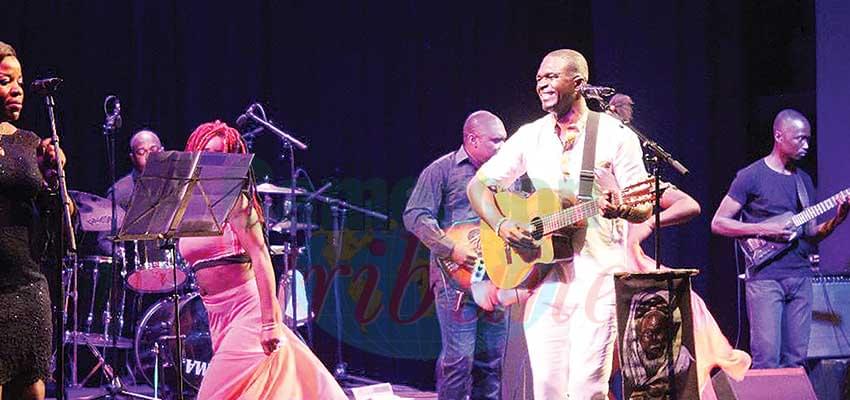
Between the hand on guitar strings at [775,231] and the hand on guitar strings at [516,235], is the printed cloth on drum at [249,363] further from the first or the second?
the hand on guitar strings at [775,231]

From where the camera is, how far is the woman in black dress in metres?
4.40

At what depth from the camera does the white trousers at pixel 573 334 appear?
17.3ft

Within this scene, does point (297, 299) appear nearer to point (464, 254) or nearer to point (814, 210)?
point (464, 254)

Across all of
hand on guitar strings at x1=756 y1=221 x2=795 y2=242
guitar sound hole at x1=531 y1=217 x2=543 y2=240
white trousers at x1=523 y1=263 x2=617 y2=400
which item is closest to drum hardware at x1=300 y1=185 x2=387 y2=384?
hand on guitar strings at x1=756 y1=221 x2=795 y2=242

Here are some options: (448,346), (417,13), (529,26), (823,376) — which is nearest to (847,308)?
(823,376)

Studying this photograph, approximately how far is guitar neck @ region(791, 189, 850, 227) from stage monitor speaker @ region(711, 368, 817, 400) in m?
1.63

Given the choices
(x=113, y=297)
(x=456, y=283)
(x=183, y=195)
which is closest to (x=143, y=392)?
(x=113, y=297)

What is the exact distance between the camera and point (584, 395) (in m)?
5.27

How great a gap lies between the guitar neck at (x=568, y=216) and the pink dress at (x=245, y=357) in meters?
1.63

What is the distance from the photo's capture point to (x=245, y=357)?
5910 millimetres

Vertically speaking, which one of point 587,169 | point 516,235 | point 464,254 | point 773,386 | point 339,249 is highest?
point 587,169

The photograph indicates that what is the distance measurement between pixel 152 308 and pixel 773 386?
226 inches

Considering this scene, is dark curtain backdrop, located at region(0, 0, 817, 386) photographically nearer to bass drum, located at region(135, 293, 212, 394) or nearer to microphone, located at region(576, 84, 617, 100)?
bass drum, located at region(135, 293, 212, 394)

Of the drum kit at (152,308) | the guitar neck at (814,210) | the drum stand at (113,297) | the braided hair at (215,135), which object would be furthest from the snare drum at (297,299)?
the guitar neck at (814,210)
